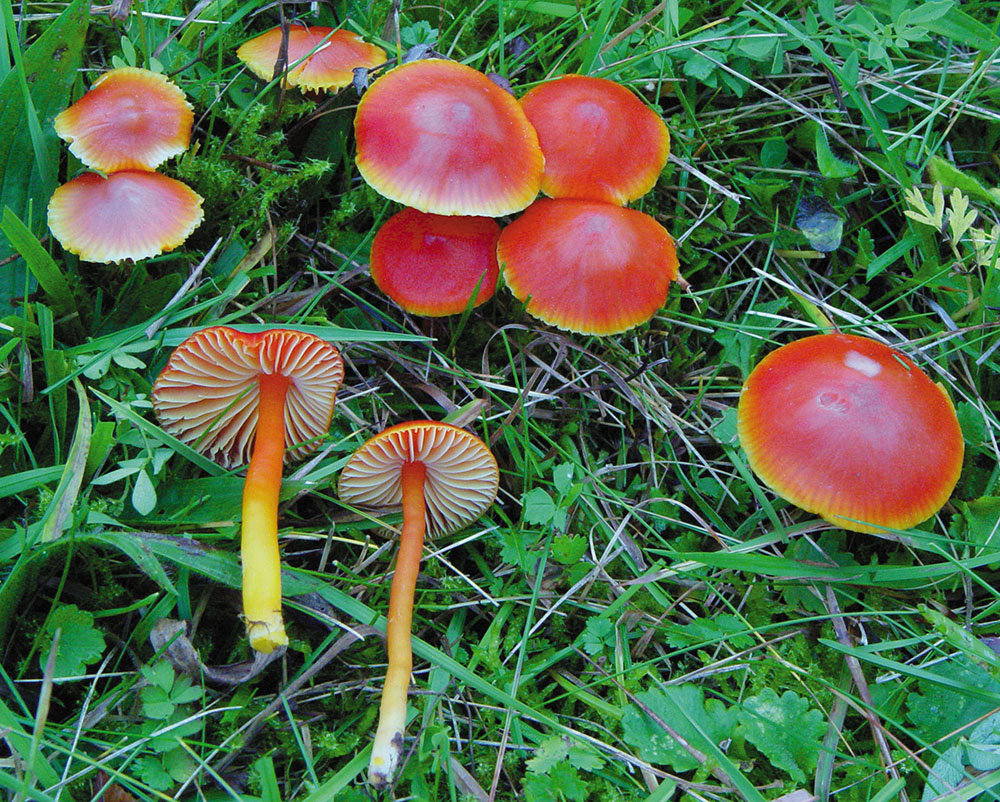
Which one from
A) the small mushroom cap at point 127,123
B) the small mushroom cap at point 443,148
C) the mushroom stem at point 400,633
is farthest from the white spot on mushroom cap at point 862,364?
the small mushroom cap at point 127,123

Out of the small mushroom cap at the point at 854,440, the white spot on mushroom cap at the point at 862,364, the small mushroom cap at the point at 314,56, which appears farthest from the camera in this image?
the small mushroom cap at the point at 314,56

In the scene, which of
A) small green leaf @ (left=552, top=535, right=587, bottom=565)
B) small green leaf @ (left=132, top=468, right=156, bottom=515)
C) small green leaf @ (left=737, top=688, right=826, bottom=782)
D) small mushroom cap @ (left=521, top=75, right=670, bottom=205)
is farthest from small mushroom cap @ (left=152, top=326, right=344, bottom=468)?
small green leaf @ (left=737, top=688, right=826, bottom=782)

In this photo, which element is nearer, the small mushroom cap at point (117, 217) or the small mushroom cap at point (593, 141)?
the small mushroom cap at point (117, 217)

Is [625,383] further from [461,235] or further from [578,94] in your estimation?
[578,94]

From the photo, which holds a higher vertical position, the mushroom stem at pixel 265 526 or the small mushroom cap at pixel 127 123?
the small mushroom cap at pixel 127 123

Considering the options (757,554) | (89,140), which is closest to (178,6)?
(89,140)

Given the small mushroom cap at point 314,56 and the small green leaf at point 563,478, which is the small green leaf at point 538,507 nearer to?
the small green leaf at point 563,478
